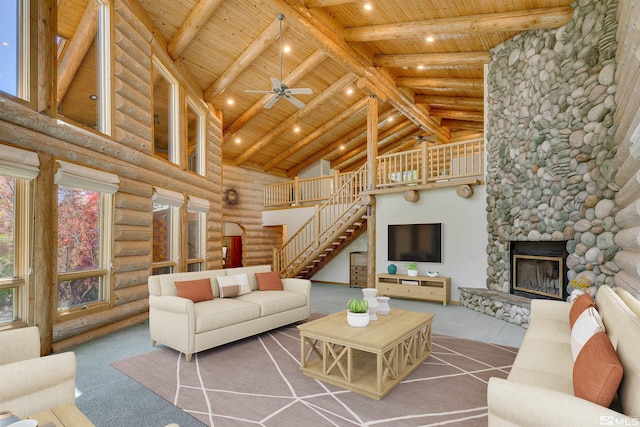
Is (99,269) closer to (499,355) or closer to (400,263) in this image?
(499,355)

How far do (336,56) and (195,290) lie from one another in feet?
16.4

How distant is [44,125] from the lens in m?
3.87

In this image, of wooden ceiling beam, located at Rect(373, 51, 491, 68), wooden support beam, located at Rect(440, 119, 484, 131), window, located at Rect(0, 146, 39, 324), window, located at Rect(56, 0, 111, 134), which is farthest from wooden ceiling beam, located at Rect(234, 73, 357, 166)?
window, located at Rect(0, 146, 39, 324)

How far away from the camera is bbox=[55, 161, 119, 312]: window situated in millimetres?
4250

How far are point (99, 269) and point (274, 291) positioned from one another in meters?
2.45

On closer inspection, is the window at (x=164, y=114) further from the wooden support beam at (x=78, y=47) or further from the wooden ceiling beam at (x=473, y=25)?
the wooden ceiling beam at (x=473, y=25)

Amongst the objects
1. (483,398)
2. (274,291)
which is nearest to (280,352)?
(274,291)

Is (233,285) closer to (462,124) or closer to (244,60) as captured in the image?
(244,60)

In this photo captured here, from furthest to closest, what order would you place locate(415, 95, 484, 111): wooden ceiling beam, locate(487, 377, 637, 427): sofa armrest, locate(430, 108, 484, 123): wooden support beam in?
locate(430, 108, 484, 123): wooden support beam
locate(415, 95, 484, 111): wooden ceiling beam
locate(487, 377, 637, 427): sofa armrest

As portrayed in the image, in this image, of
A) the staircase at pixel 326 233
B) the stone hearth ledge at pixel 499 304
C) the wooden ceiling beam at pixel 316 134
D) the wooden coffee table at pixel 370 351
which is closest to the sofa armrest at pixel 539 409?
the wooden coffee table at pixel 370 351

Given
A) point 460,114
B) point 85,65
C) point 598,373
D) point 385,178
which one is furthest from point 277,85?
point 460,114

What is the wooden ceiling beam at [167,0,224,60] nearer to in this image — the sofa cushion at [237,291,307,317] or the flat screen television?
the sofa cushion at [237,291,307,317]

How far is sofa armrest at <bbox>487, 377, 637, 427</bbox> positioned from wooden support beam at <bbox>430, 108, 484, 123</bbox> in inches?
382

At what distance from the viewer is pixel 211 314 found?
396 cm
